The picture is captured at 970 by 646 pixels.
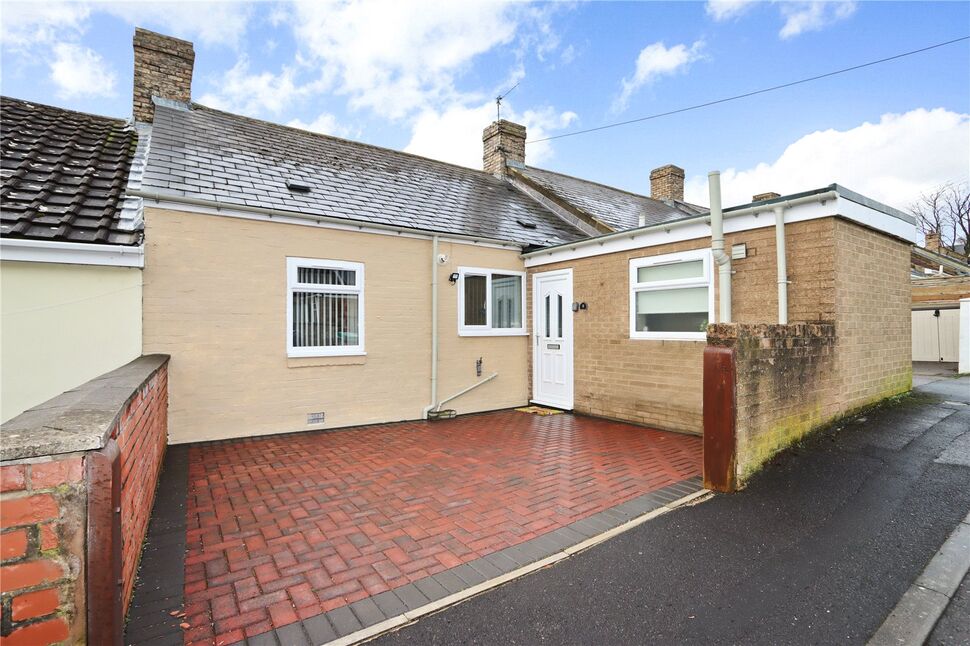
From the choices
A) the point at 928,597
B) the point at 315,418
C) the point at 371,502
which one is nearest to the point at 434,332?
the point at 315,418

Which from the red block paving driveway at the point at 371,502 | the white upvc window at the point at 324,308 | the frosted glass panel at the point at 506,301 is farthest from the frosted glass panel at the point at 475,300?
the red block paving driveway at the point at 371,502

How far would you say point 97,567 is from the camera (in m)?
1.88

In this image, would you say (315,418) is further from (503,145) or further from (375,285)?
(503,145)

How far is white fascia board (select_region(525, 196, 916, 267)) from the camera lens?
5.57 meters

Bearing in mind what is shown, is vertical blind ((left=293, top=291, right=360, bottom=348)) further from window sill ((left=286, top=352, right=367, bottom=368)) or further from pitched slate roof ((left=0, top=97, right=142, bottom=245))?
pitched slate roof ((left=0, top=97, right=142, bottom=245))

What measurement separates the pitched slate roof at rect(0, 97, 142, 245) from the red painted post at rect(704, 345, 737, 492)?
711 centimetres

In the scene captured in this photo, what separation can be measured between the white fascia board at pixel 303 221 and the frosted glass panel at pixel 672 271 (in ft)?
9.56

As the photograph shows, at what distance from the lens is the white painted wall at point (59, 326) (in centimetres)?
514

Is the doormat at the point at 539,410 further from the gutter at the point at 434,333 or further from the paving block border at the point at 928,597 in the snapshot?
the paving block border at the point at 928,597

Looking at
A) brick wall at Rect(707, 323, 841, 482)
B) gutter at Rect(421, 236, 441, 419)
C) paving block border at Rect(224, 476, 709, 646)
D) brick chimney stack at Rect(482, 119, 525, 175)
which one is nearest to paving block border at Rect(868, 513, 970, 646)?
brick wall at Rect(707, 323, 841, 482)

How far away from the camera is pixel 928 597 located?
105 inches

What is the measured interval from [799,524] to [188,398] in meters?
7.17

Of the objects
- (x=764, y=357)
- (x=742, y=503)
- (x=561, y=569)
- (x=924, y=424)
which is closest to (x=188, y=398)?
(x=561, y=569)

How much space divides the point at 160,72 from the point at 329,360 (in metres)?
7.33
